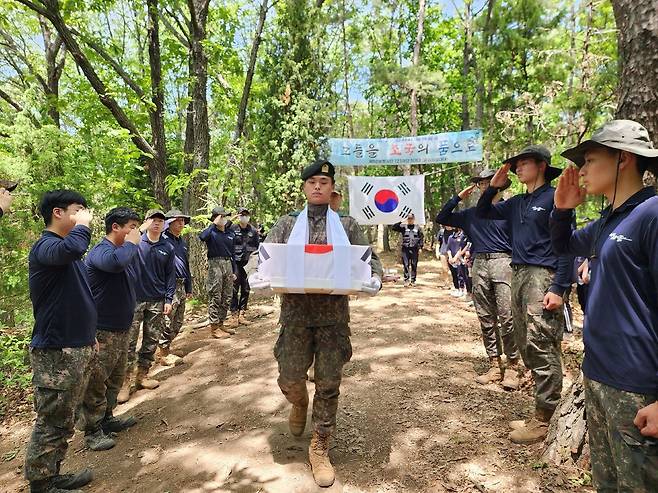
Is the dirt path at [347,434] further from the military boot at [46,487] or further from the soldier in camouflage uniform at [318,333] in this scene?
the soldier in camouflage uniform at [318,333]

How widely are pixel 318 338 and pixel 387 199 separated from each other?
31.2 ft

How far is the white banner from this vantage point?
40.3 feet

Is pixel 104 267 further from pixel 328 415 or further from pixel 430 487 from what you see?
pixel 430 487

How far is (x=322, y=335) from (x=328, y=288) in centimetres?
69

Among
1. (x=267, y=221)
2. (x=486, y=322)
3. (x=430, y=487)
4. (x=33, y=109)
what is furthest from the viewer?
(x=267, y=221)

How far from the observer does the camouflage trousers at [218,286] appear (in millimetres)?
7801

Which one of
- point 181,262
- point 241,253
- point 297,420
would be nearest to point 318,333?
point 297,420

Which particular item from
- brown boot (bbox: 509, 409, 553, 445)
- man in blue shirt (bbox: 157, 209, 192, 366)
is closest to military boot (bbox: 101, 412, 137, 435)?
man in blue shirt (bbox: 157, 209, 192, 366)

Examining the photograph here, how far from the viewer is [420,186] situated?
40.3 ft

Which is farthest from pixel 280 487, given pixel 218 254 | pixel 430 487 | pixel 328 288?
pixel 218 254

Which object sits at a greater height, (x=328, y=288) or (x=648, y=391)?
(x=328, y=288)

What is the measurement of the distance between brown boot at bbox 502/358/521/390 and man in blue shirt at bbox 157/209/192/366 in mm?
4900

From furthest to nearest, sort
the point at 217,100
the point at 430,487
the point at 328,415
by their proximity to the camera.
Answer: the point at 217,100 → the point at 328,415 → the point at 430,487

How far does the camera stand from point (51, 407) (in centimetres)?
319
